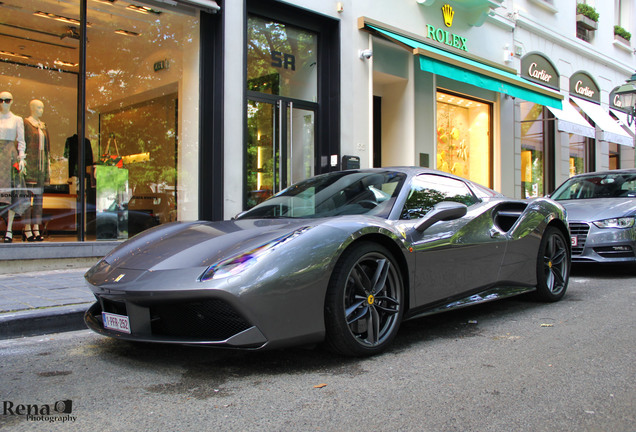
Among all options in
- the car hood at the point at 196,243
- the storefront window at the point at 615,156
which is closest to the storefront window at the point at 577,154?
the storefront window at the point at 615,156

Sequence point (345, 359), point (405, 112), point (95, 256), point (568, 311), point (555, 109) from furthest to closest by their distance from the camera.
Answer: point (555, 109) < point (405, 112) < point (95, 256) < point (568, 311) < point (345, 359)

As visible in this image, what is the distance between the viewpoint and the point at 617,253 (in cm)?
650

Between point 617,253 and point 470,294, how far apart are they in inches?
140

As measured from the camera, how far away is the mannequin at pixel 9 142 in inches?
292

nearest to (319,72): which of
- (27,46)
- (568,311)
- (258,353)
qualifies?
(27,46)

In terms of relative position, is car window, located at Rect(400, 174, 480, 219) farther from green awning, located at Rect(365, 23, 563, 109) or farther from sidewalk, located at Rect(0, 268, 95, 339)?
green awning, located at Rect(365, 23, 563, 109)

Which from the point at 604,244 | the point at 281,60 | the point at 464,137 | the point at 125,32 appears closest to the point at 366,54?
the point at 281,60

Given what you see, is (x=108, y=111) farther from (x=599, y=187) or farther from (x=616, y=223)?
(x=599, y=187)

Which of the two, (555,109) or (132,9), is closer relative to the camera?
(132,9)

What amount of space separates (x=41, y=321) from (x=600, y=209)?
6.37 m

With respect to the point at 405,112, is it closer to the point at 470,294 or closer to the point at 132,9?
the point at 132,9

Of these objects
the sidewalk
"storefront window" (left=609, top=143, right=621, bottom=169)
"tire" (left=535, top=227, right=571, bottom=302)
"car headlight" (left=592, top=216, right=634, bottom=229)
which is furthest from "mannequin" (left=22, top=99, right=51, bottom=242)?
"storefront window" (left=609, top=143, right=621, bottom=169)

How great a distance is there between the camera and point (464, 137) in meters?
13.4

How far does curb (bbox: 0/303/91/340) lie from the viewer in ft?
12.4
